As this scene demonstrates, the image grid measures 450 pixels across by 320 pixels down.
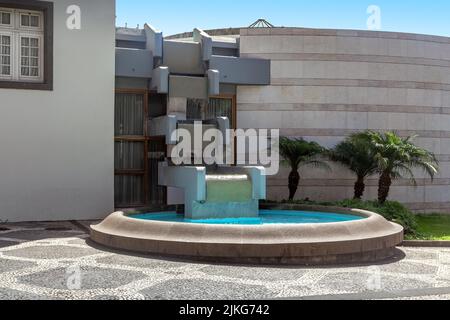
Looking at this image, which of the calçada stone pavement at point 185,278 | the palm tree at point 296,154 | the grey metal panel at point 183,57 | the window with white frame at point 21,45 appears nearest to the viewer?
the calçada stone pavement at point 185,278

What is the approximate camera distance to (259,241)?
394 inches

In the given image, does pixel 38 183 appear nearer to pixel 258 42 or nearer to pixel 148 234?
pixel 148 234

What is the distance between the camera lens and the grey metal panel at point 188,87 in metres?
16.2


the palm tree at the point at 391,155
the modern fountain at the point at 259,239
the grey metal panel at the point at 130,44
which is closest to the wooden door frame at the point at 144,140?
the grey metal panel at the point at 130,44

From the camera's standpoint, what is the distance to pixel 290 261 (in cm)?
1002

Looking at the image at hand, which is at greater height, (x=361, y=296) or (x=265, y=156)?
(x=265, y=156)

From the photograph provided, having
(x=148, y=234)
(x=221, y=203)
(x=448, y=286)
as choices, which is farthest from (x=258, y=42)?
(x=448, y=286)

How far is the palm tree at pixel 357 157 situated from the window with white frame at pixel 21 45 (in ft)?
29.1

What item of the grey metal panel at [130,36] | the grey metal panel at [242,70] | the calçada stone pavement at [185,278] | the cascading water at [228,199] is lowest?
the calçada stone pavement at [185,278]

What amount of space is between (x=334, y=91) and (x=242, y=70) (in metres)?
3.12

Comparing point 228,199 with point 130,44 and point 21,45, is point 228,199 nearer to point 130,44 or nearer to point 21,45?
point 130,44

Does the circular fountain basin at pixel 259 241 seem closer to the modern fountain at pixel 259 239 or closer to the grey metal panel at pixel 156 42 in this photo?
the modern fountain at pixel 259 239

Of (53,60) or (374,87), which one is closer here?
(53,60)

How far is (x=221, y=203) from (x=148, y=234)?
368 cm
